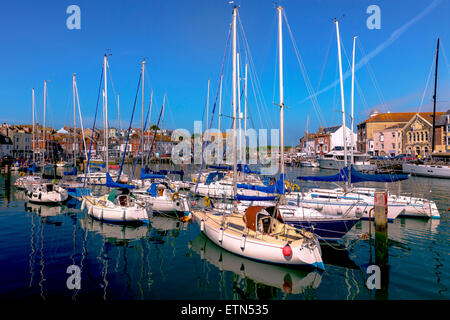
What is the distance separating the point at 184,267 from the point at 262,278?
3982 millimetres

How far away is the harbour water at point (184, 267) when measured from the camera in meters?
11.3

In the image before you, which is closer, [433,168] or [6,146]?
[433,168]

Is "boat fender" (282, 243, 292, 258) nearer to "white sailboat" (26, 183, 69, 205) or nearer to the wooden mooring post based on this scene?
the wooden mooring post

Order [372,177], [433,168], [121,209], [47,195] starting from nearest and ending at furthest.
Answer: [121,209], [372,177], [47,195], [433,168]

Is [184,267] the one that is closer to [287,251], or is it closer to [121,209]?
[287,251]

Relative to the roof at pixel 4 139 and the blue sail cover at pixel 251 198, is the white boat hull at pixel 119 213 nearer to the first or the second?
the blue sail cover at pixel 251 198

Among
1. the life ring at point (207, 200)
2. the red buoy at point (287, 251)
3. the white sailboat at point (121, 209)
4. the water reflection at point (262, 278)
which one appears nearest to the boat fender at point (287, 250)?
the red buoy at point (287, 251)

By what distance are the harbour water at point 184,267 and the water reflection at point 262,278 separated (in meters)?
0.04

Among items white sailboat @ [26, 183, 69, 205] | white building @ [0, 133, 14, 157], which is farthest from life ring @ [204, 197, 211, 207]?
white building @ [0, 133, 14, 157]

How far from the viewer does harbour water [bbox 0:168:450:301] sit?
37.2ft

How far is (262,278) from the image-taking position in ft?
41.6

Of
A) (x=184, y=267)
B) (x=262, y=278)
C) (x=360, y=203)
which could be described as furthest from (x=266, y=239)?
(x=360, y=203)
